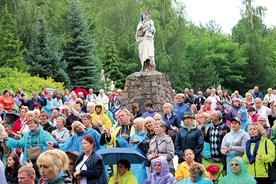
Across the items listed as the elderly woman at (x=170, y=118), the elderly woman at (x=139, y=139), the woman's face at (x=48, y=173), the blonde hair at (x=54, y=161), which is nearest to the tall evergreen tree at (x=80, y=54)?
the elderly woman at (x=170, y=118)

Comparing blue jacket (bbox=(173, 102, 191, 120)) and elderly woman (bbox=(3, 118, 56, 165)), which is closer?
elderly woman (bbox=(3, 118, 56, 165))

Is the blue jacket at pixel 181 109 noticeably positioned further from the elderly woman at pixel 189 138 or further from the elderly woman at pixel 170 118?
the elderly woman at pixel 189 138

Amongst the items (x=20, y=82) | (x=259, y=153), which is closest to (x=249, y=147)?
(x=259, y=153)

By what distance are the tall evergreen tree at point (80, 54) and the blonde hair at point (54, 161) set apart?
1383 inches

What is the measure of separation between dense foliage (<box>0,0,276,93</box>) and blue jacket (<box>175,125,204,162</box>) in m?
28.2

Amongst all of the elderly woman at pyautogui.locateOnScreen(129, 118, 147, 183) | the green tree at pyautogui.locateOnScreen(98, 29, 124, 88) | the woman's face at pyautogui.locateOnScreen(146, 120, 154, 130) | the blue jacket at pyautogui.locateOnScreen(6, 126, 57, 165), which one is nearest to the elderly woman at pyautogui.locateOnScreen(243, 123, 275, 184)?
the woman's face at pyautogui.locateOnScreen(146, 120, 154, 130)

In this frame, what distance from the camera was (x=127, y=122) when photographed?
500 inches

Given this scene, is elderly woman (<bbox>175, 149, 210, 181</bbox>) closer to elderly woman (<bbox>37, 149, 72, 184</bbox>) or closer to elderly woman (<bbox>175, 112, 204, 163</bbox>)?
elderly woman (<bbox>175, 112, 204, 163</bbox>)

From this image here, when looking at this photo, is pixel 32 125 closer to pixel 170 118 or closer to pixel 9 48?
pixel 170 118

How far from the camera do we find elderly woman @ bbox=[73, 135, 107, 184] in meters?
9.22

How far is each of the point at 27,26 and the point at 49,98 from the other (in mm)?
25073

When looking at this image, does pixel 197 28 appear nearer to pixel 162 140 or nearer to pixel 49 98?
pixel 49 98

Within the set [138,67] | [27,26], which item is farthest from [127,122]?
[138,67]

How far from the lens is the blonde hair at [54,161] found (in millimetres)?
6879
